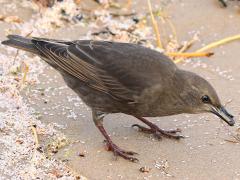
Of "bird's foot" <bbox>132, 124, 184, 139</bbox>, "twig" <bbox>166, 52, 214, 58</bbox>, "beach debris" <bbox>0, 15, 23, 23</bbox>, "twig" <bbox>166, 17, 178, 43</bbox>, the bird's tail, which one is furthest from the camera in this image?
"twig" <bbox>166, 17, 178, 43</bbox>

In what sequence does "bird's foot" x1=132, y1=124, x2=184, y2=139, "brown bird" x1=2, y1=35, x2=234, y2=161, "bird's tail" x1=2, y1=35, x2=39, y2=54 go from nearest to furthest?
1. "brown bird" x1=2, y1=35, x2=234, y2=161
2. "bird's foot" x1=132, y1=124, x2=184, y2=139
3. "bird's tail" x1=2, y1=35, x2=39, y2=54

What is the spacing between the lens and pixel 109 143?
5508mm

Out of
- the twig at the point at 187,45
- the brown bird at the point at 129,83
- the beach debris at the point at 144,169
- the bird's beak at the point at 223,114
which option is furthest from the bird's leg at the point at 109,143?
the twig at the point at 187,45

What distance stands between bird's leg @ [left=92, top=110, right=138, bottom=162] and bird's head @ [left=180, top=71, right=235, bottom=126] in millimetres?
676

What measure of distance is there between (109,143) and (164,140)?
55 cm

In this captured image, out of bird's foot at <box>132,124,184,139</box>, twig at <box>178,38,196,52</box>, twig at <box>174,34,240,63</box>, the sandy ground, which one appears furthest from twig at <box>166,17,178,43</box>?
bird's foot at <box>132,124,184,139</box>

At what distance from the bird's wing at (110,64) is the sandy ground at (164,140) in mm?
480

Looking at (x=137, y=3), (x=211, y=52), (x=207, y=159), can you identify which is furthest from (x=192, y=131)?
(x=137, y=3)

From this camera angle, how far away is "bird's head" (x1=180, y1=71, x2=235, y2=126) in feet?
17.6

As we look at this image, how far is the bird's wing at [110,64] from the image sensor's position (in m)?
5.50

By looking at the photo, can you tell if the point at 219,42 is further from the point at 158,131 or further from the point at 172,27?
the point at 158,131

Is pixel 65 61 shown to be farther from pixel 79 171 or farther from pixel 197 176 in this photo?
pixel 197 176

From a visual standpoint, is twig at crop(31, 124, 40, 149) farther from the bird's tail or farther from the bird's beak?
the bird's beak

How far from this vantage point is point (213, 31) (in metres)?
7.47
